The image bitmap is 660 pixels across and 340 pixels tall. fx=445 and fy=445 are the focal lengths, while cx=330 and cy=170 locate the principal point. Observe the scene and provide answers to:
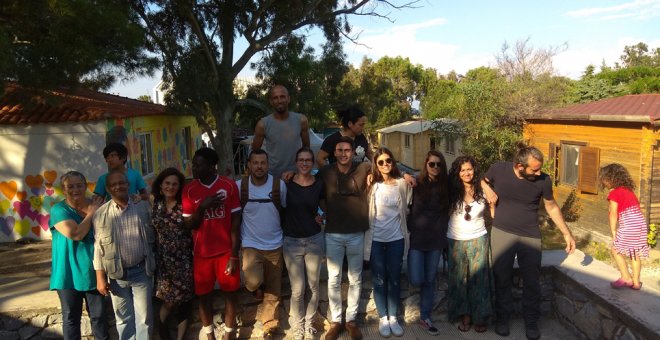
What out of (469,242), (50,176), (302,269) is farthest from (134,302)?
(50,176)

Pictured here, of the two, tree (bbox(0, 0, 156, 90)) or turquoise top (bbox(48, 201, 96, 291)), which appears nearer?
turquoise top (bbox(48, 201, 96, 291))

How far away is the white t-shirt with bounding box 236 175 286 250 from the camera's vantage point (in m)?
3.31

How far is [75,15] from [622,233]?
18.6 feet

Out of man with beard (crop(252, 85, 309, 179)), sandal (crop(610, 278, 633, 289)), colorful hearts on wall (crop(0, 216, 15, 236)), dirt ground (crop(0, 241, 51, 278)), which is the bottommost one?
dirt ground (crop(0, 241, 51, 278))

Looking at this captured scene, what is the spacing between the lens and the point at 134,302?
10.4 feet

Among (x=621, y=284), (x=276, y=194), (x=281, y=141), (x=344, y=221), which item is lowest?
(x=621, y=284)

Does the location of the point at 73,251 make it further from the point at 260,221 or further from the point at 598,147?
the point at 598,147

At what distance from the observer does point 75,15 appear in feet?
15.3

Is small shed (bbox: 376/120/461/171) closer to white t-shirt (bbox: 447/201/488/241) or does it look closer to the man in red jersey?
white t-shirt (bbox: 447/201/488/241)

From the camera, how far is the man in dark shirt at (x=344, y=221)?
11.1 ft

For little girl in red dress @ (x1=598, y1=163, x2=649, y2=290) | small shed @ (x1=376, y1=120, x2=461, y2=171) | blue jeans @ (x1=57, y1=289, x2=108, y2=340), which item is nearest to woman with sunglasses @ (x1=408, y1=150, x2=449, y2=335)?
little girl in red dress @ (x1=598, y1=163, x2=649, y2=290)

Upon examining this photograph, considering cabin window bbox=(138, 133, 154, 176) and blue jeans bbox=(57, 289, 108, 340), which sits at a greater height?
cabin window bbox=(138, 133, 154, 176)

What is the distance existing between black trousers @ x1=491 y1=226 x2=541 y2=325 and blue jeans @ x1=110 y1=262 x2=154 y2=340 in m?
2.71

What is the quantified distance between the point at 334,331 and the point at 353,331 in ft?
0.49
